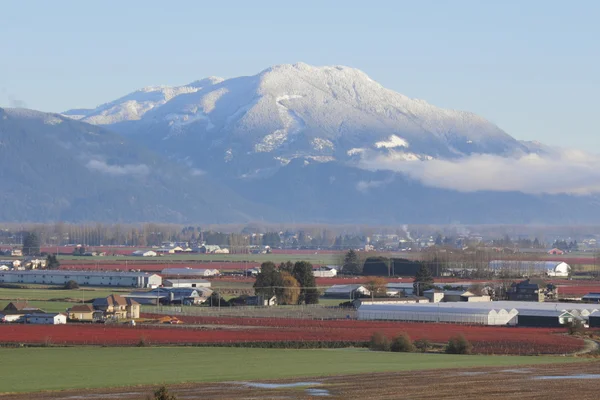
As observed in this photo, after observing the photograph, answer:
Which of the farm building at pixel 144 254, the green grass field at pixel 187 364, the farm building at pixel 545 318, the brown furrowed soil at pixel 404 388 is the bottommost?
the brown furrowed soil at pixel 404 388

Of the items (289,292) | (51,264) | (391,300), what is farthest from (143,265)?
(391,300)

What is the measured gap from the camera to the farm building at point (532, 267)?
111 m

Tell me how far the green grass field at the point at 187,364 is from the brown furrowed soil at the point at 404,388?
1.37 metres

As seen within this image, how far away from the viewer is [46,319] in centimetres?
6256

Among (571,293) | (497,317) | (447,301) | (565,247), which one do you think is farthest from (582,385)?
(565,247)

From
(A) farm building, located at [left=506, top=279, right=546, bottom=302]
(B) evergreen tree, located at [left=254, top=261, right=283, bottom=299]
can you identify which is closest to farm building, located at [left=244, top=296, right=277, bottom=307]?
(B) evergreen tree, located at [left=254, top=261, right=283, bottom=299]

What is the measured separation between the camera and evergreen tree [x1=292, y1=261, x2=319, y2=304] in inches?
3223

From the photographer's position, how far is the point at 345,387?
36.1 metres

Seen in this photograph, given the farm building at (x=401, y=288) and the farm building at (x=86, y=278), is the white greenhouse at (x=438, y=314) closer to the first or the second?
the farm building at (x=401, y=288)

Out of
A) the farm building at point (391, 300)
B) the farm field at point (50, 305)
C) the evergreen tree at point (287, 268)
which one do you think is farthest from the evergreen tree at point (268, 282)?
the farm field at point (50, 305)

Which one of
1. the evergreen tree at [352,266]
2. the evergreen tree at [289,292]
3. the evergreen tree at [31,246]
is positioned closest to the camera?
the evergreen tree at [289,292]

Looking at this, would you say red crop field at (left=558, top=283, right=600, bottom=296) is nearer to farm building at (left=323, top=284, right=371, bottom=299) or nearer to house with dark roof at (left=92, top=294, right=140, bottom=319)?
farm building at (left=323, top=284, right=371, bottom=299)

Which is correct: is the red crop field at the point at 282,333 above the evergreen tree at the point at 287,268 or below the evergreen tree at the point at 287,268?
below

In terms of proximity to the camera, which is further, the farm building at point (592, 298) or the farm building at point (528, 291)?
the farm building at point (528, 291)
